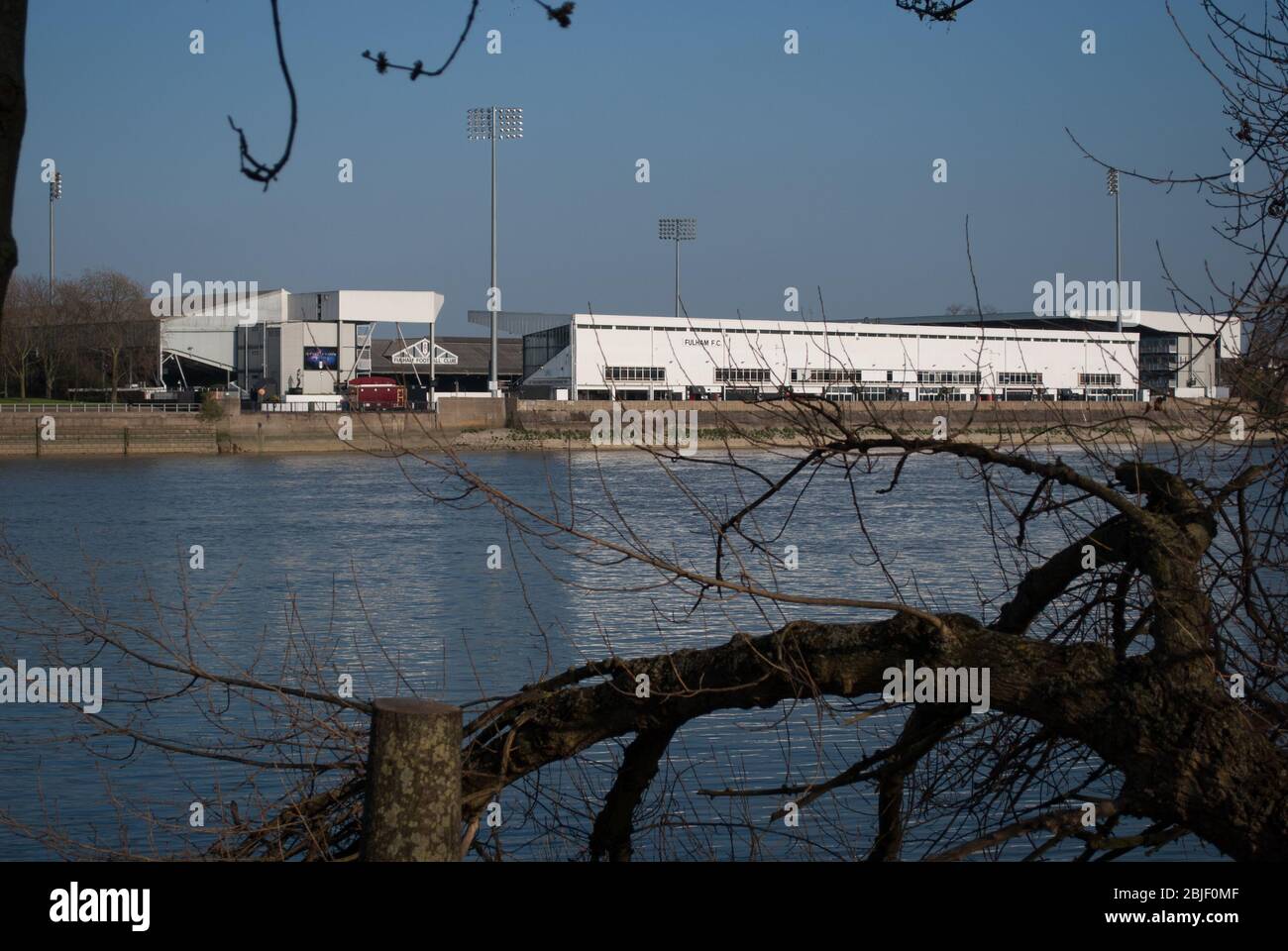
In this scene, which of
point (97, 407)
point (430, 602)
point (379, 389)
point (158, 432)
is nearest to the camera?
point (430, 602)

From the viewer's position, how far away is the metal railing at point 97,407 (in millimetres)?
59406

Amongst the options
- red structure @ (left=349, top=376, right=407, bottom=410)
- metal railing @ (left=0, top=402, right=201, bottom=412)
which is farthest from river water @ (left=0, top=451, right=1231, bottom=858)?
red structure @ (left=349, top=376, right=407, bottom=410)

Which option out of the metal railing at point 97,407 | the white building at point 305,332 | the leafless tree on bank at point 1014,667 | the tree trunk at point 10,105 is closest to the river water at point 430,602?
the leafless tree on bank at point 1014,667

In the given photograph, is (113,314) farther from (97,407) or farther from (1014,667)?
(1014,667)

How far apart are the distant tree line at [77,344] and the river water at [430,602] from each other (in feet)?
66.3

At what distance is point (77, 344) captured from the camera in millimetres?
72688

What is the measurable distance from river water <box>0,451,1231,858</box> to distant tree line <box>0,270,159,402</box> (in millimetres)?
20200

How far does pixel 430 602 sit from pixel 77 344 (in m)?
58.4

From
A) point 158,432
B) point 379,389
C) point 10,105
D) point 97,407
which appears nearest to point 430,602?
point 10,105

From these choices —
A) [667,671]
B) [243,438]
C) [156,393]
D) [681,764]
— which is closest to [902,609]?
[667,671]

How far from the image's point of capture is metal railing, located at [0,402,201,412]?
59.4 metres

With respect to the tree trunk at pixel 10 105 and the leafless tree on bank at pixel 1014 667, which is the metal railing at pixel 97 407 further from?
the tree trunk at pixel 10 105

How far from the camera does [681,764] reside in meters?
10.6

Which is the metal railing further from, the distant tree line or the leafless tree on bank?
the leafless tree on bank
